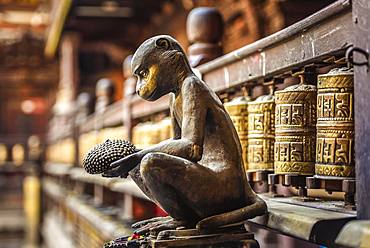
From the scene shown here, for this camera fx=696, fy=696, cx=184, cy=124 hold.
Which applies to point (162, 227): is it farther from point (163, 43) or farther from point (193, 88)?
point (163, 43)

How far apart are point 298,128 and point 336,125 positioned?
0.82ft

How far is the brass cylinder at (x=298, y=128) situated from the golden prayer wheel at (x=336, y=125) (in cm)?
15

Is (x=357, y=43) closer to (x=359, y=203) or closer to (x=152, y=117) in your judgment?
(x=359, y=203)

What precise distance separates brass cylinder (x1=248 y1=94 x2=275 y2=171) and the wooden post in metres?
0.71

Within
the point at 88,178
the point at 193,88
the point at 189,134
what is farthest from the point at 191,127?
the point at 88,178

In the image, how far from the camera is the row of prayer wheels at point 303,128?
1.97m

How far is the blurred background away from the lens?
489cm

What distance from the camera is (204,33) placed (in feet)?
10.8

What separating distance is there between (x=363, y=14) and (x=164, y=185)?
697 millimetres

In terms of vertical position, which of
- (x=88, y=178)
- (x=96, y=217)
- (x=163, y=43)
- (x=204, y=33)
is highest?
(x=204, y=33)

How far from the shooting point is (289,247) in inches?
108

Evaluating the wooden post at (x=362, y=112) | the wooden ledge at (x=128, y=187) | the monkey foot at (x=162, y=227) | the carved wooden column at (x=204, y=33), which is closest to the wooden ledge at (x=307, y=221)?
the wooden post at (x=362, y=112)

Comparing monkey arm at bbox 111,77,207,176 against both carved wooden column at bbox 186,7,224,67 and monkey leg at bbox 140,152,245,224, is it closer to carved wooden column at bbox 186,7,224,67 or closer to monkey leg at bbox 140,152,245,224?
monkey leg at bbox 140,152,245,224

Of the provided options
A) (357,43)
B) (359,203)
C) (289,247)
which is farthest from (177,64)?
(289,247)
